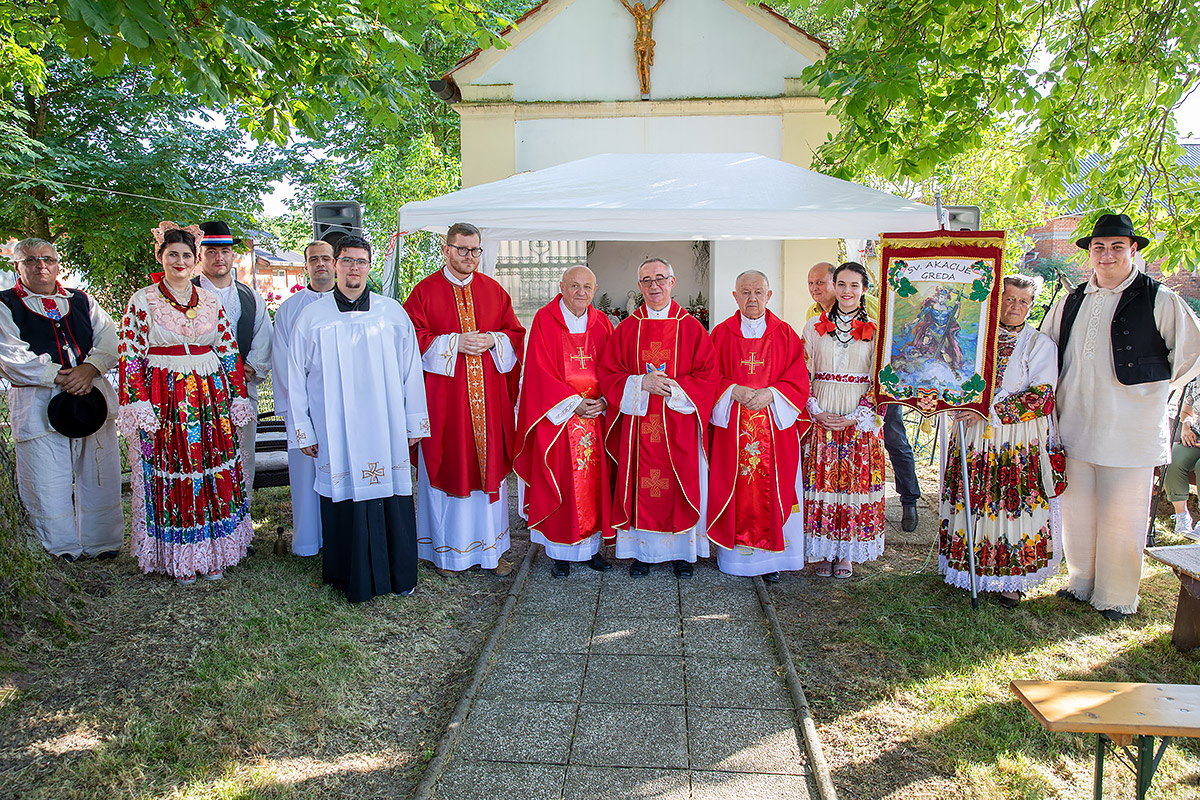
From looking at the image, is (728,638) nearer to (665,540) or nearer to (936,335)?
(665,540)

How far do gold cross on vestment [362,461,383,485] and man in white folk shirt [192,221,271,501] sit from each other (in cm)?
116

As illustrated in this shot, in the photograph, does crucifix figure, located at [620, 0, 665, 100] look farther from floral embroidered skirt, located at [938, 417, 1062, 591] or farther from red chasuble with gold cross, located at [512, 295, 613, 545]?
floral embroidered skirt, located at [938, 417, 1062, 591]

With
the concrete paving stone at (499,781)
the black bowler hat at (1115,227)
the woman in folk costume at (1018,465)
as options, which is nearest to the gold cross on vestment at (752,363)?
the woman in folk costume at (1018,465)

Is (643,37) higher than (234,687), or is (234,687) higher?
(643,37)

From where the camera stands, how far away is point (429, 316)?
4.82m

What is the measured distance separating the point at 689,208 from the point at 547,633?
3102 mm

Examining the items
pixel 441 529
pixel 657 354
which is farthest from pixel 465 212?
pixel 441 529

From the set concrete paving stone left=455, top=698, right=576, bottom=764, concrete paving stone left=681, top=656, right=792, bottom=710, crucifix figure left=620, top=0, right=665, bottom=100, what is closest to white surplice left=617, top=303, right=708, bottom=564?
concrete paving stone left=681, top=656, right=792, bottom=710

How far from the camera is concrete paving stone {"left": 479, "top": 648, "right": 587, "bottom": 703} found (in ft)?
11.1

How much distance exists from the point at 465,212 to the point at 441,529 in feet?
7.47

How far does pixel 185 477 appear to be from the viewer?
14.6ft

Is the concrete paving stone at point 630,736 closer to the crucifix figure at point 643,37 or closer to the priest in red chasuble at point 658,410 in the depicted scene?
the priest in red chasuble at point 658,410

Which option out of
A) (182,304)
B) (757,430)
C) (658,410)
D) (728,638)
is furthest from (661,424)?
(182,304)

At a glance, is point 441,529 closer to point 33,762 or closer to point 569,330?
point 569,330
